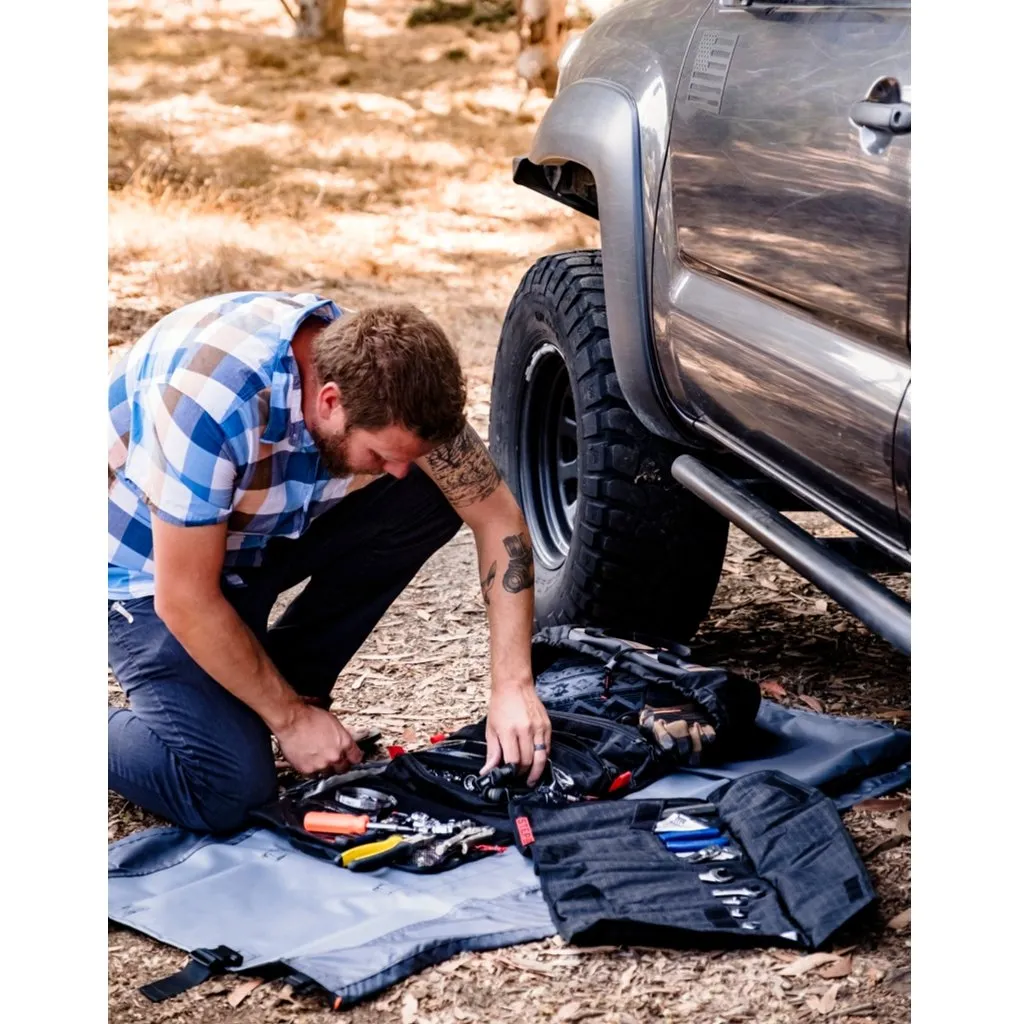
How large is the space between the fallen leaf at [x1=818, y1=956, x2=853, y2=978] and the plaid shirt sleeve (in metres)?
1.36

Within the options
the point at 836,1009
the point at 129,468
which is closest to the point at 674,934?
the point at 836,1009

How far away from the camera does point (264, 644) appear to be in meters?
3.45

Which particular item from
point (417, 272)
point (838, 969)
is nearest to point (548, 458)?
point (838, 969)

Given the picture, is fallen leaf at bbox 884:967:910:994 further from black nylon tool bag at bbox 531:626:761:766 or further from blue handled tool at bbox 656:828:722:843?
black nylon tool bag at bbox 531:626:761:766

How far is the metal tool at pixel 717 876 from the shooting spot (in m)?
2.74

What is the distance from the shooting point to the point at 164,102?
505 inches

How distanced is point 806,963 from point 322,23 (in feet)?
45.8

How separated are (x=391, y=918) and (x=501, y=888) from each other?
22 cm

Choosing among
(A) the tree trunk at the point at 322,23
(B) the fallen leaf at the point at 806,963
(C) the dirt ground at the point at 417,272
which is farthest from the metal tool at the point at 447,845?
(A) the tree trunk at the point at 322,23

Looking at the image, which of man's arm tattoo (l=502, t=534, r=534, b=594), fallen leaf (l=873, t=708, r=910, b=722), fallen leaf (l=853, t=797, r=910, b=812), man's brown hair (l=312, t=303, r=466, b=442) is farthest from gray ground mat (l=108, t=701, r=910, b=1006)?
man's brown hair (l=312, t=303, r=466, b=442)

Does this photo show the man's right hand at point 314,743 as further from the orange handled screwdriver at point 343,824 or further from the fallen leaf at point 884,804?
the fallen leaf at point 884,804

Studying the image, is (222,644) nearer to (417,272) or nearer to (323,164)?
(417,272)

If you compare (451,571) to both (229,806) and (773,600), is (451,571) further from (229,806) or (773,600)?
(229,806)

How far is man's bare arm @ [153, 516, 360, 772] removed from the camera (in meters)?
2.83
